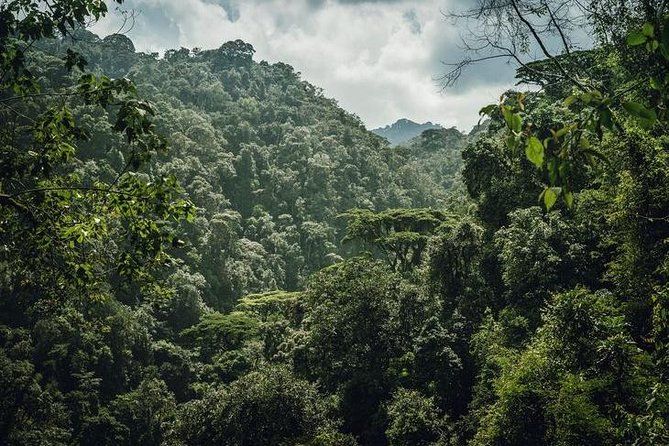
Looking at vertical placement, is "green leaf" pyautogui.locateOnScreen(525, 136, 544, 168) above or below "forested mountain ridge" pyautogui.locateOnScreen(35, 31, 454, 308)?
below

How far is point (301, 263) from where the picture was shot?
47.5 m

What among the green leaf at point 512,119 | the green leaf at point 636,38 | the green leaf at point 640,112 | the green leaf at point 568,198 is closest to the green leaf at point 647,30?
the green leaf at point 636,38

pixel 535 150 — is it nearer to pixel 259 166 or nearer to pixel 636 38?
pixel 636 38

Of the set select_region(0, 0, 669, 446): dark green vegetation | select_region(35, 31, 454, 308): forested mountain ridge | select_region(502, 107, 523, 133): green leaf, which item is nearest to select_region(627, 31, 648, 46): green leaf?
select_region(0, 0, 669, 446): dark green vegetation

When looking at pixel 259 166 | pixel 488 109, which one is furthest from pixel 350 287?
pixel 259 166

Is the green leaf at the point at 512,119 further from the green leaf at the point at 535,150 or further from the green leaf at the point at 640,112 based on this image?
the green leaf at the point at 640,112

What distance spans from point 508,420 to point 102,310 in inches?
951

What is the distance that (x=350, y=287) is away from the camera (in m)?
20.9

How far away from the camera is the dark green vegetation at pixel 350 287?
3975 millimetres

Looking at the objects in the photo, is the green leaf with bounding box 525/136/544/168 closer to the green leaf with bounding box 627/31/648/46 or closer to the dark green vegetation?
the dark green vegetation

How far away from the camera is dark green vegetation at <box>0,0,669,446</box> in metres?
3.97

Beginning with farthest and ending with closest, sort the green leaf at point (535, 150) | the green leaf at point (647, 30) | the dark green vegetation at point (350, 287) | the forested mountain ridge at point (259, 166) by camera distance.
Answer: the forested mountain ridge at point (259, 166) → the dark green vegetation at point (350, 287) → the green leaf at point (535, 150) → the green leaf at point (647, 30)

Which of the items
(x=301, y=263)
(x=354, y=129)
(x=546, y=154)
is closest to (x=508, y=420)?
(x=546, y=154)

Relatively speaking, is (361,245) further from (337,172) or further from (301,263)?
(337,172)
